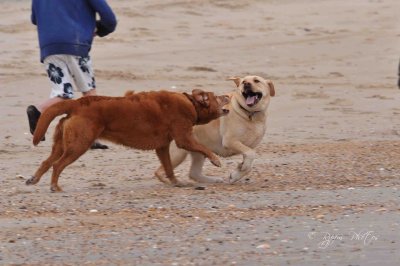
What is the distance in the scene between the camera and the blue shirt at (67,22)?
34.8 ft

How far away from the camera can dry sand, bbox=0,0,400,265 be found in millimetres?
7531

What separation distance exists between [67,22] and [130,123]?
1539 mm

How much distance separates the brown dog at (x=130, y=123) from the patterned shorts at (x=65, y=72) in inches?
51.1

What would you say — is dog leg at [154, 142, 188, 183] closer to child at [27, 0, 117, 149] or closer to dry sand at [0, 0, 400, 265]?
dry sand at [0, 0, 400, 265]

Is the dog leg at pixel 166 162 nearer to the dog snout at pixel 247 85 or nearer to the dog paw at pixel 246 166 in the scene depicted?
the dog paw at pixel 246 166

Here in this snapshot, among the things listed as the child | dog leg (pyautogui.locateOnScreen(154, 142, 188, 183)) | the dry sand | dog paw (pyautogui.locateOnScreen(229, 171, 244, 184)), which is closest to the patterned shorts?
the child

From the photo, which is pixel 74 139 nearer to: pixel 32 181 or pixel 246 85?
pixel 32 181

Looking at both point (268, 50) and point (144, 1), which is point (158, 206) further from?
point (144, 1)

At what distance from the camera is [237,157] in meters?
11.6

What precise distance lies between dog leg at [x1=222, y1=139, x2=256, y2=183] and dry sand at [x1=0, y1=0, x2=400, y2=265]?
0.65 feet

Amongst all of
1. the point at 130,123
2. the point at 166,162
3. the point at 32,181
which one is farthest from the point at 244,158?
the point at 32,181

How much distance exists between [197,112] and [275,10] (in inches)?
456

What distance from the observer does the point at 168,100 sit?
9.61 m

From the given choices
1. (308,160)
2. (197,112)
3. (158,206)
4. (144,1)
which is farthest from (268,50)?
(158,206)
